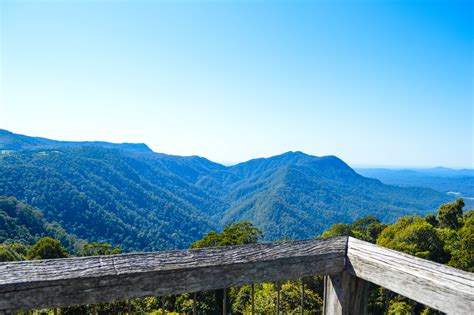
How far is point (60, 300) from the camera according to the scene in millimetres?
1105

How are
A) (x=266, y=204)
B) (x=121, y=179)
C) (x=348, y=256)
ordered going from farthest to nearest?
1. (x=266, y=204)
2. (x=121, y=179)
3. (x=348, y=256)

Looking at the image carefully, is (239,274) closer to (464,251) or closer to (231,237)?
(464,251)

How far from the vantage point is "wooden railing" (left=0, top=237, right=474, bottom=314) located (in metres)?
1.09

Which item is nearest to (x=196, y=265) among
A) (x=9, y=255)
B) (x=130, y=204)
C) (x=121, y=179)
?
(x=9, y=255)

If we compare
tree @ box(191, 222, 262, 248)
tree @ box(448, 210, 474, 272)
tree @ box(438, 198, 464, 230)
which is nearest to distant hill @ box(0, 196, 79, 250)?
tree @ box(191, 222, 262, 248)

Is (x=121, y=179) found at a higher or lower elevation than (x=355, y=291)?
lower

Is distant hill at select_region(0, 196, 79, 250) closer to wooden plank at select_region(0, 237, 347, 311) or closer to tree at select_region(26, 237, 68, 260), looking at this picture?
tree at select_region(26, 237, 68, 260)

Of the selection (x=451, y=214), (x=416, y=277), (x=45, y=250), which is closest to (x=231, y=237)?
(x=45, y=250)

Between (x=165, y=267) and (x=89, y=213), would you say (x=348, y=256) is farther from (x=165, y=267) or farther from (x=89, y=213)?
(x=89, y=213)

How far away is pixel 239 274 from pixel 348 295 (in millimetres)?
611

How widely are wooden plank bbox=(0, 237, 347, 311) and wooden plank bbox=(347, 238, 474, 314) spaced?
113 mm

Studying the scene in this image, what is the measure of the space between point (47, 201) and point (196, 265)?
132827 mm

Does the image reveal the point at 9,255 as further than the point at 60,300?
Yes

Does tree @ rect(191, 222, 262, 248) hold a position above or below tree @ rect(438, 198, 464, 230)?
below
